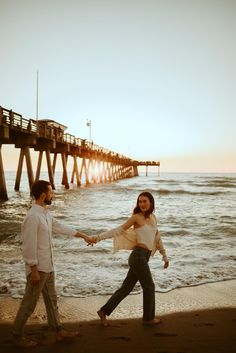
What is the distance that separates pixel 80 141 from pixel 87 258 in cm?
2894

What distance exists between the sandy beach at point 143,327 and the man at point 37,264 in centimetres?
17

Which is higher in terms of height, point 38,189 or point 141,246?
point 38,189

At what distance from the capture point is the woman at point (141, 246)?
328 centimetres

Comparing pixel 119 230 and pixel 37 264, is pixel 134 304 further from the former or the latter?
pixel 37 264

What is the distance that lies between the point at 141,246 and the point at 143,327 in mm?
810

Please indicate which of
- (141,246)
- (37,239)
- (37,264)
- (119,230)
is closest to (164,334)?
(141,246)

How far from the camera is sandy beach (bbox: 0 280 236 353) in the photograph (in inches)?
111

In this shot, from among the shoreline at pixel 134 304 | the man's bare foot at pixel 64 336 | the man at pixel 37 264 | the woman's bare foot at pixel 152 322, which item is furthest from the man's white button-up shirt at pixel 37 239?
the woman's bare foot at pixel 152 322

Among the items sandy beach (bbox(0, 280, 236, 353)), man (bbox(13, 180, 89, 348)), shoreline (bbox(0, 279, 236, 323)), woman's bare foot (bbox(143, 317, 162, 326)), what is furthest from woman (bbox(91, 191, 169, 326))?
man (bbox(13, 180, 89, 348))

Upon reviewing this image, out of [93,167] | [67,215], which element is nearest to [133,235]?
[67,215]

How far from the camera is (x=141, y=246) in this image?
329 cm

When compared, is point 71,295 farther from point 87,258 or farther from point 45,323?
point 87,258

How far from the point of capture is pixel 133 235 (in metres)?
3.35

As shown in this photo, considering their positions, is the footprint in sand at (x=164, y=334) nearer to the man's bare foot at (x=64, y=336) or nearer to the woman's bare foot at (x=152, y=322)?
the woman's bare foot at (x=152, y=322)
